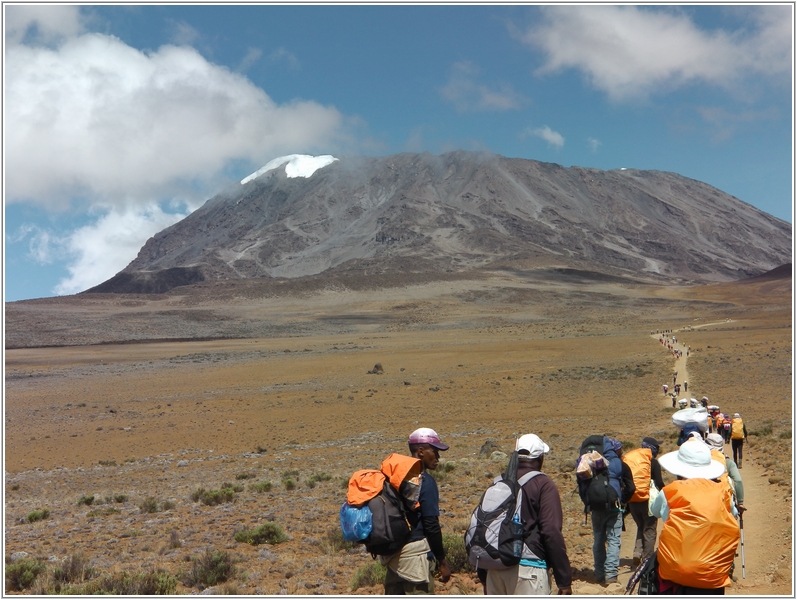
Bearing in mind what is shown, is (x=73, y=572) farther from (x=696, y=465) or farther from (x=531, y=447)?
(x=696, y=465)

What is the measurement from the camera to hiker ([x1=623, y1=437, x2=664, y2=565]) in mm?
6293

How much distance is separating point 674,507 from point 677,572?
14.8 inches

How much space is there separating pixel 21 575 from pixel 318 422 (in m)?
16.4

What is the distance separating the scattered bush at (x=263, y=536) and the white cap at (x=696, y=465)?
5966mm

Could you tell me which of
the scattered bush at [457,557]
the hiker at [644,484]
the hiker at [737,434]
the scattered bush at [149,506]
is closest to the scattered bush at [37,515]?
the scattered bush at [149,506]

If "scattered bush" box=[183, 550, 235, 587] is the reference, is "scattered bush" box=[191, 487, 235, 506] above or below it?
below

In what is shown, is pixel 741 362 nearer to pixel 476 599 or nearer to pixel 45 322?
pixel 476 599

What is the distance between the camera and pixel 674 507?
3914 mm

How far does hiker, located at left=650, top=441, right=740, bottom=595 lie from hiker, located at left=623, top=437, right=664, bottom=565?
7.53 ft

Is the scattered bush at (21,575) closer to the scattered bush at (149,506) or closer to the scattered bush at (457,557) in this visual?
the scattered bush at (149,506)

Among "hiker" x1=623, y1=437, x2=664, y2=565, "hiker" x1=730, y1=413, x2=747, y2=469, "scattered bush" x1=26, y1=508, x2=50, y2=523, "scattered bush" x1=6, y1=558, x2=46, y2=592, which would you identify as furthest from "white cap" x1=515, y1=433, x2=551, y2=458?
"scattered bush" x1=26, y1=508, x2=50, y2=523

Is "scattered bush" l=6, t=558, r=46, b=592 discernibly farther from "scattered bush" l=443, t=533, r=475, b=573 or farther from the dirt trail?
the dirt trail

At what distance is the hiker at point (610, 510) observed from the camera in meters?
5.87

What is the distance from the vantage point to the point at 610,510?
19.3 feet
